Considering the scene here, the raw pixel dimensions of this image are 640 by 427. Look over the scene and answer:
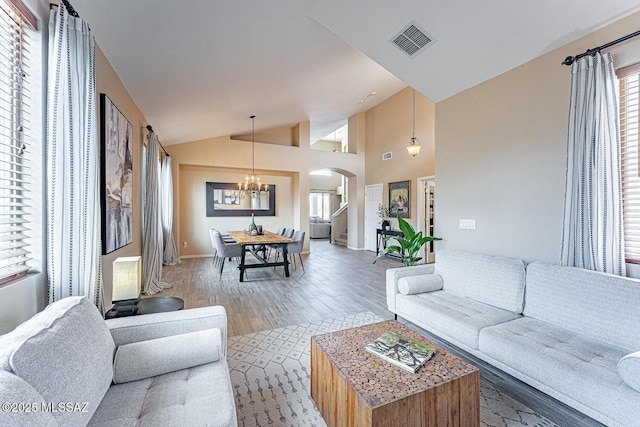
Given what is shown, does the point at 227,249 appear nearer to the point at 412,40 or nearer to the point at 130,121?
the point at 130,121

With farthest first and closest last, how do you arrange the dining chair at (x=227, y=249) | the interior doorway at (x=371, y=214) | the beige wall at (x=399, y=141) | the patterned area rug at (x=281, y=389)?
1. the interior doorway at (x=371, y=214)
2. the beige wall at (x=399, y=141)
3. the dining chair at (x=227, y=249)
4. the patterned area rug at (x=281, y=389)

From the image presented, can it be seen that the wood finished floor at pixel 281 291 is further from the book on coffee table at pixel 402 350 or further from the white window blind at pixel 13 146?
the white window blind at pixel 13 146

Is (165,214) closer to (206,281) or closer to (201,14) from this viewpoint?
(206,281)

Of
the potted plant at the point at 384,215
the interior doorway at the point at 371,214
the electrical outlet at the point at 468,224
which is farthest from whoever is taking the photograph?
the interior doorway at the point at 371,214

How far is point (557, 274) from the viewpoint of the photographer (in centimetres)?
223

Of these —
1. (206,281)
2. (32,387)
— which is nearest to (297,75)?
(206,281)

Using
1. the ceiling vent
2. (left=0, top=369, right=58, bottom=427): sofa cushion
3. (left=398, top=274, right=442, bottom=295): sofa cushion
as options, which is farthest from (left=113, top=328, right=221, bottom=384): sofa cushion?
the ceiling vent

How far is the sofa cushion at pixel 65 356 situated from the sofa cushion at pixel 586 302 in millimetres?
2972

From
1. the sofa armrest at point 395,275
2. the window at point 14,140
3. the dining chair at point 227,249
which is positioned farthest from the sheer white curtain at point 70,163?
the dining chair at point 227,249

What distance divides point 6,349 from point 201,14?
2595 millimetres

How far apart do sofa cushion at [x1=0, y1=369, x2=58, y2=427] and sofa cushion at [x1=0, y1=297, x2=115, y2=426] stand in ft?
0.28

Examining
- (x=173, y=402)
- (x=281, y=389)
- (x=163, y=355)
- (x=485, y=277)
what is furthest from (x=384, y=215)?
(x=173, y=402)

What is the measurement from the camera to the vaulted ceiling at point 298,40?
2.26 metres

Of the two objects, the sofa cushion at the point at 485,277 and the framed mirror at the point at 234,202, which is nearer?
the sofa cushion at the point at 485,277
